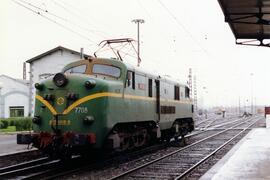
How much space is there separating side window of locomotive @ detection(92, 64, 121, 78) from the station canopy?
378cm

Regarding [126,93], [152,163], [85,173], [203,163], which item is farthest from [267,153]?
[85,173]

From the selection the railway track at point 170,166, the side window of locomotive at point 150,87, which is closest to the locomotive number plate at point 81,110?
the railway track at point 170,166

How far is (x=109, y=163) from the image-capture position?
14.1m

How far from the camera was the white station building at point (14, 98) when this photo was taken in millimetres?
50281

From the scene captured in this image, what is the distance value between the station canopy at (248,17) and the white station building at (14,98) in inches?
1475

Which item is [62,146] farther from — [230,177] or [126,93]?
[230,177]

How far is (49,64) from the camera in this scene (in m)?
44.3

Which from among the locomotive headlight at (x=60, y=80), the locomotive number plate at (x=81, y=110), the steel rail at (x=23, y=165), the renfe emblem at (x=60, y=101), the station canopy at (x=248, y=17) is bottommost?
the steel rail at (x=23, y=165)

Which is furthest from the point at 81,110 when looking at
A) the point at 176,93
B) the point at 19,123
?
the point at 19,123

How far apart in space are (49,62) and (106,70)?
31.4m

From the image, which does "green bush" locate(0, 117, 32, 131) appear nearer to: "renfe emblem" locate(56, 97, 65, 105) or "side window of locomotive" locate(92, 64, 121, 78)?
"side window of locomotive" locate(92, 64, 121, 78)

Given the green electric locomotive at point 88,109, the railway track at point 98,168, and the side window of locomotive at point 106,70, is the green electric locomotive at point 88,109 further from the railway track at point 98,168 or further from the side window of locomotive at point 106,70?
the railway track at point 98,168

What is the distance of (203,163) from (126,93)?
3.55 metres

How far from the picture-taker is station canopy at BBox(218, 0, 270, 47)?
12.4m
